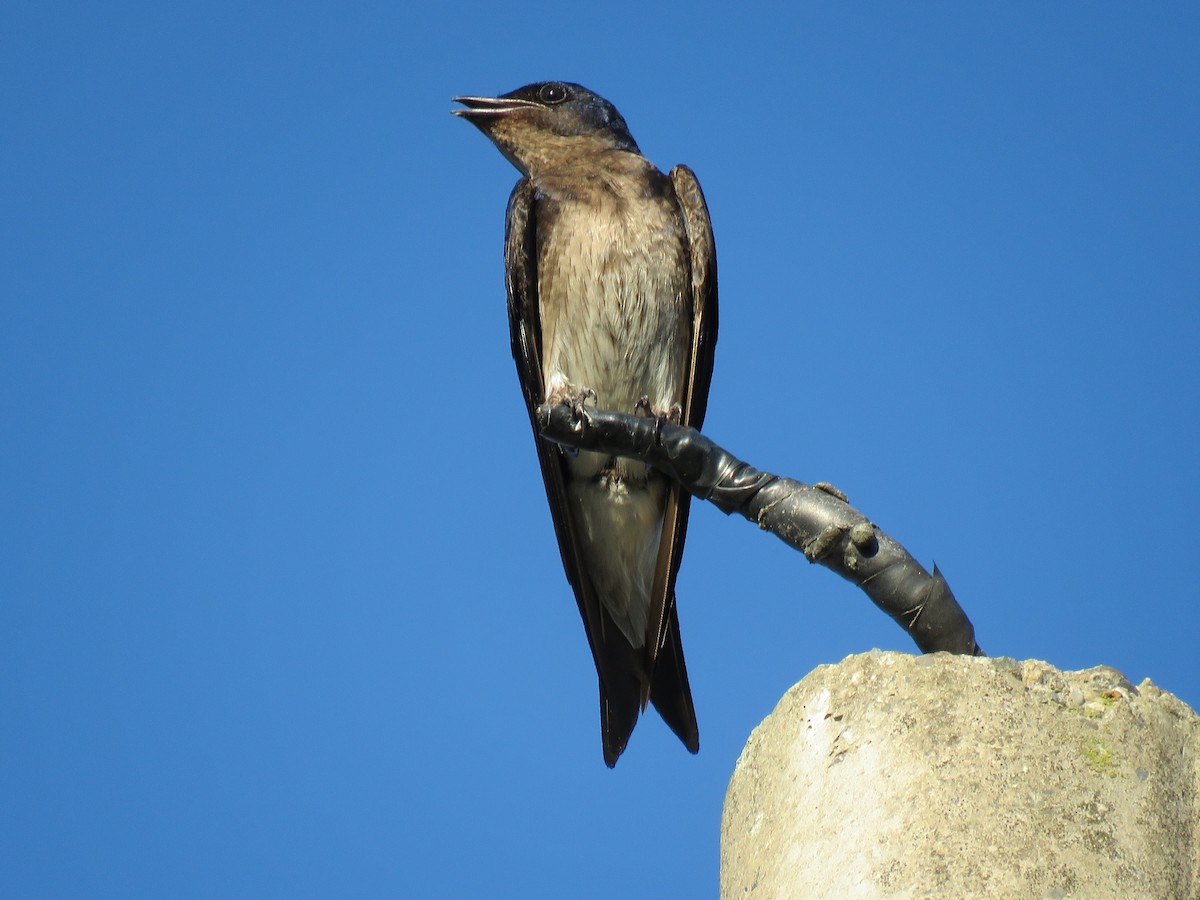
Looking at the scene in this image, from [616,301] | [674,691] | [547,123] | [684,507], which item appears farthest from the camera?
[547,123]

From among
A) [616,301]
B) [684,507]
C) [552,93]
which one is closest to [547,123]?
[552,93]

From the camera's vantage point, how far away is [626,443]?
5.02 metres

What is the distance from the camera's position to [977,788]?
319 centimetres

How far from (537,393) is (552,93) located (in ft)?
7.01

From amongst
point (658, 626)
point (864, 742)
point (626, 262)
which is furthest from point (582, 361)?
point (864, 742)

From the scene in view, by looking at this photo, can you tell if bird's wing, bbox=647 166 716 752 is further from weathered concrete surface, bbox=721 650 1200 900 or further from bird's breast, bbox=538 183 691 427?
weathered concrete surface, bbox=721 650 1200 900

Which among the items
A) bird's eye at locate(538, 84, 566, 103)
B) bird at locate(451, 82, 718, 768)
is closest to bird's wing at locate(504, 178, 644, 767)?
bird at locate(451, 82, 718, 768)

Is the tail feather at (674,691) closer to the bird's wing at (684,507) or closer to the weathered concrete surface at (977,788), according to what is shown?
the bird's wing at (684,507)

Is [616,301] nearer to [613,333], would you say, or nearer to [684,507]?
[613,333]

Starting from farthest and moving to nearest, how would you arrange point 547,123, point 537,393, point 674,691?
point 547,123 < point 537,393 < point 674,691

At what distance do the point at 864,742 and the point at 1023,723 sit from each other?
380 millimetres

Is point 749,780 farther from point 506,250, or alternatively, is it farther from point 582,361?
point 506,250

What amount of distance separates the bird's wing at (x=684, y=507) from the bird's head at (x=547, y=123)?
2.81 ft

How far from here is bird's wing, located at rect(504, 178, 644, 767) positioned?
6379 mm
